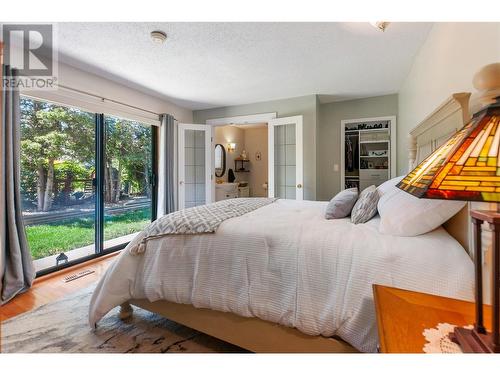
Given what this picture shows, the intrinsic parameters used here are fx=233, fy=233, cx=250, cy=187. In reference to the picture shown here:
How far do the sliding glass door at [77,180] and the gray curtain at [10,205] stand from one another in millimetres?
350

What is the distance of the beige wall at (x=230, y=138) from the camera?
6.12 meters

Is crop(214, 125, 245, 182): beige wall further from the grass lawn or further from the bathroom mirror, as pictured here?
the grass lawn

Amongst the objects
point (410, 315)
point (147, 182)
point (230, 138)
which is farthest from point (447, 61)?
point (230, 138)

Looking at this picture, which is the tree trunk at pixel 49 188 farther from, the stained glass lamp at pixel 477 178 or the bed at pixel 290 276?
the stained glass lamp at pixel 477 178

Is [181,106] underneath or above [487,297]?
above

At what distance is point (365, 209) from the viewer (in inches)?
62.0

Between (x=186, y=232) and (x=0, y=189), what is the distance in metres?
1.83

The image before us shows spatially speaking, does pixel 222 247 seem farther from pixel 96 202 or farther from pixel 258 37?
pixel 96 202

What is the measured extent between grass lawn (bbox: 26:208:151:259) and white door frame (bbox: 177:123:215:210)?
2.71ft

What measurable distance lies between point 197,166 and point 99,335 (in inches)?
124

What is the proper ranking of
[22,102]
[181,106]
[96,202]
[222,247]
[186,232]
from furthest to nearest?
[181,106]
[96,202]
[22,102]
[186,232]
[222,247]

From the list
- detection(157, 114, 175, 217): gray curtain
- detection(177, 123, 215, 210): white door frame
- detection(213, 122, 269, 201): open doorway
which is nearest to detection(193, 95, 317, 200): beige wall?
detection(177, 123, 215, 210): white door frame

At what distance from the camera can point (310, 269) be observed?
3.85ft
